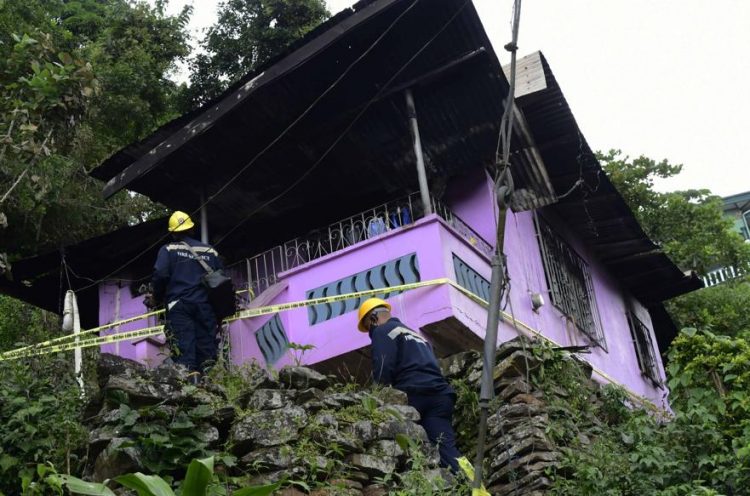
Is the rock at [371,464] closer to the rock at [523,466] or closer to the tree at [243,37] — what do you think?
the rock at [523,466]

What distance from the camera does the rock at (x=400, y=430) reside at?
7762 millimetres

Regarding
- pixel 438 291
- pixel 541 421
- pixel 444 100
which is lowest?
pixel 541 421

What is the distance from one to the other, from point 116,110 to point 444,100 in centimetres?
731

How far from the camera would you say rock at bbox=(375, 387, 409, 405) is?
27.2 ft

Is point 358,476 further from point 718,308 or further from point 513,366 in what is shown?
point 718,308

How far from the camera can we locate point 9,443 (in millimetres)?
7438

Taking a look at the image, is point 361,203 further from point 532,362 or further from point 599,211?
point 532,362

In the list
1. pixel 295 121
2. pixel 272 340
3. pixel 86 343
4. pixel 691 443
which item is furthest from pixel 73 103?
pixel 691 443

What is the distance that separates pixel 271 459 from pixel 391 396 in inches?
57.6

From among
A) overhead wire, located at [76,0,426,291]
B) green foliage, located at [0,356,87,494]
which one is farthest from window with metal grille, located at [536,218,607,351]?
green foliage, located at [0,356,87,494]

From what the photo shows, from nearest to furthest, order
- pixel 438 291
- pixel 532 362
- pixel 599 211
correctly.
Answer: pixel 532 362, pixel 438 291, pixel 599 211

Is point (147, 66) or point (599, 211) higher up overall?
point (147, 66)

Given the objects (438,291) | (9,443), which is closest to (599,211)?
(438,291)

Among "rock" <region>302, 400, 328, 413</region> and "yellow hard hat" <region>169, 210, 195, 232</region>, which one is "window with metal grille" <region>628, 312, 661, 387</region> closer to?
"yellow hard hat" <region>169, 210, 195, 232</region>
